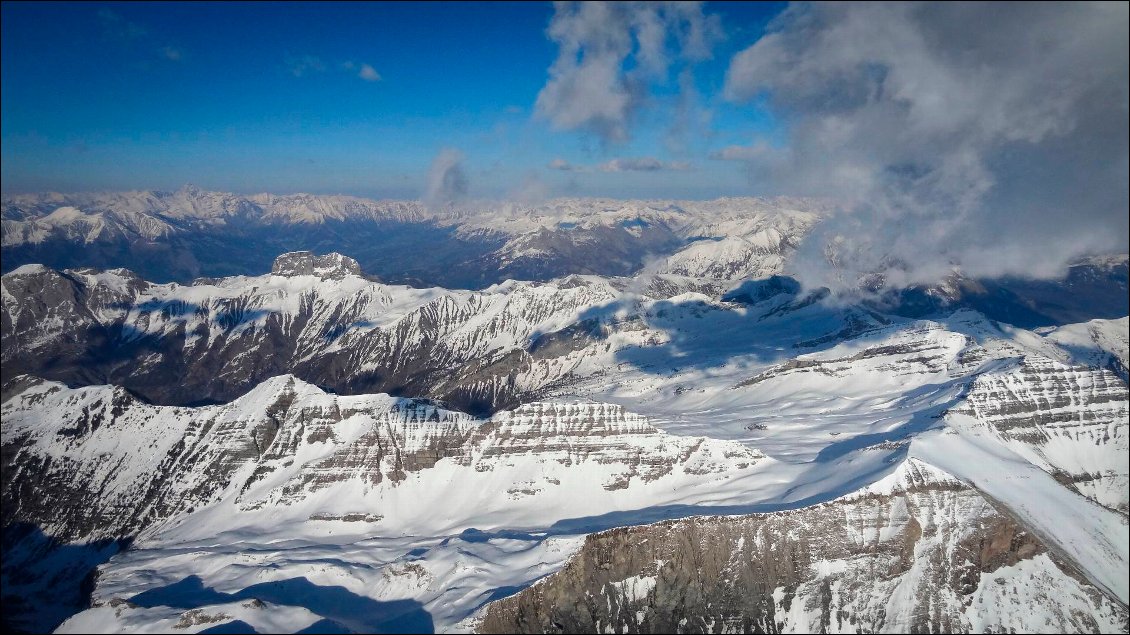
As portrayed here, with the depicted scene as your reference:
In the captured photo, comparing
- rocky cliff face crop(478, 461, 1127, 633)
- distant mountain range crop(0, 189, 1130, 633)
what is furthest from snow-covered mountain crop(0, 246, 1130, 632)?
distant mountain range crop(0, 189, 1130, 633)

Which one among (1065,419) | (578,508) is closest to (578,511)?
(578,508)

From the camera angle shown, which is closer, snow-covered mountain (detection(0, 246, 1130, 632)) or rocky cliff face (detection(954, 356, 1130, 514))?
snow-covered mountain (detection(0, 246, 1130, 632))

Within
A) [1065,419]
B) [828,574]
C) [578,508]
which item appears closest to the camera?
[828,574]

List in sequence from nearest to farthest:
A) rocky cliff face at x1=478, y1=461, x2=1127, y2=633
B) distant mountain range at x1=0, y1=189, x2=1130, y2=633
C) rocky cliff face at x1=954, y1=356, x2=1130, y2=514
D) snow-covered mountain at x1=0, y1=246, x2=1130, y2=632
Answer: rocky cliff face at x1=478, y1=461, x2=1127, y2=633
distant mountain range at x1=0, y1=189, x2=1130, y2=633
snow-covered mountain at x1=0, y1=246, x2=1130, y2=632
rocky cliff face at x1=954, y1=356, x2=1130, y2=514

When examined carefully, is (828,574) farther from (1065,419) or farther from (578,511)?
(1065,419)

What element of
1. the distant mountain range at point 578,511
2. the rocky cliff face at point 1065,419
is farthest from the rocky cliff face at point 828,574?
the rocky cliff face at point 1065,419

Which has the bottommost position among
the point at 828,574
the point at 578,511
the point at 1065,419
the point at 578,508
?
the point at 828,574

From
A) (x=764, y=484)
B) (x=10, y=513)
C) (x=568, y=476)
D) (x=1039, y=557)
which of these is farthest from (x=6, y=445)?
(x=1039, y=557)

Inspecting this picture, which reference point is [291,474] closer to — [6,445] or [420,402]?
[420,402]

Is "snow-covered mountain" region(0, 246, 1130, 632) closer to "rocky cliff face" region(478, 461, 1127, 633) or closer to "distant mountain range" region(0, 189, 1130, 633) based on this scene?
"rocky cliff face" region(478, 461, 1127, 633)
